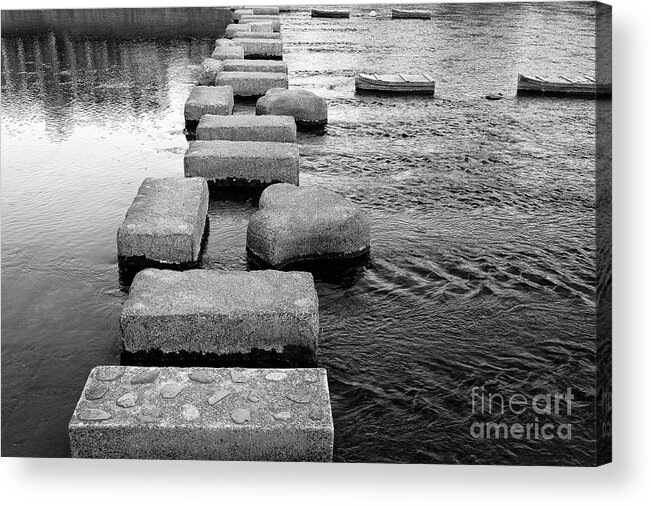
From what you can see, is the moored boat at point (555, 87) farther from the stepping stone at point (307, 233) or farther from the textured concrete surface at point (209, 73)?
the stepping stone at point (307, 233)

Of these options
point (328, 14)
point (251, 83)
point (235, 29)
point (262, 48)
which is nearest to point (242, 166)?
point (251, 83)

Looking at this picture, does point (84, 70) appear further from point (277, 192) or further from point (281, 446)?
point (281, 446)

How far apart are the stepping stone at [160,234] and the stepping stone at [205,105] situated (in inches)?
145

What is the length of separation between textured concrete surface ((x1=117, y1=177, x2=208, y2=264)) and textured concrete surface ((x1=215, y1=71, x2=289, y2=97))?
5.24 metres

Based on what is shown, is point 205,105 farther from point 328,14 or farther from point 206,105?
point 328,14

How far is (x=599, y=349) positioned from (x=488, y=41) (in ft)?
41.7

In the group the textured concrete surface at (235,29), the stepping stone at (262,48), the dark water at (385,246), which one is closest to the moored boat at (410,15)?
the textured concrete surface at (235,29)

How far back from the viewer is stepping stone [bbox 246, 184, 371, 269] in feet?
19.6

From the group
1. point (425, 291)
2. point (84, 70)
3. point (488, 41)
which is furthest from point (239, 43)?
point (425, 291)

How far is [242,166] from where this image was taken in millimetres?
7715

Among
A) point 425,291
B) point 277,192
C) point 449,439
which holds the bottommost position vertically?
point 449,439

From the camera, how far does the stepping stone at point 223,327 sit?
473 cm

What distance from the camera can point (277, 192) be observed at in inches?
262

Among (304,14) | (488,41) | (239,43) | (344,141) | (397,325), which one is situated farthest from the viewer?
(304,14)
